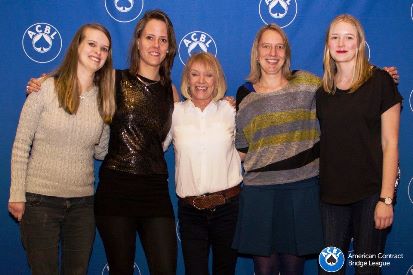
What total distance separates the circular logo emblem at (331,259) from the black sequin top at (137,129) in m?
0.85

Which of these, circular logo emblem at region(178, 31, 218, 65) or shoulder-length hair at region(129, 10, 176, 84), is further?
circular logo emblem at region(178, 31, 218, 65)

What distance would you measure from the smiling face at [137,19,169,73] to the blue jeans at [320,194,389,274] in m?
1.08

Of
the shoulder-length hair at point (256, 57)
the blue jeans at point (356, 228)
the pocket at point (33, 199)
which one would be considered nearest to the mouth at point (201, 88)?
the shoulder-length hair at point (256, 57)

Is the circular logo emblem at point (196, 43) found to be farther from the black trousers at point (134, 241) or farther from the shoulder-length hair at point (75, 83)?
the black trousers at point (134, 241)

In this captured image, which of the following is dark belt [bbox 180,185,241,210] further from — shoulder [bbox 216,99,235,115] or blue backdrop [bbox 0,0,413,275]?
blue backdrop [bbox 0,0,413,275]

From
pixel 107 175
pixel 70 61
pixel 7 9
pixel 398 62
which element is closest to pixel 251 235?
pixel 107 175

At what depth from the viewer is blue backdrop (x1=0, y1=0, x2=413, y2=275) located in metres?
2.60

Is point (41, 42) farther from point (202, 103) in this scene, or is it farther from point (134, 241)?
point (134, 241)

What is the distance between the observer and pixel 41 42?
263 cm

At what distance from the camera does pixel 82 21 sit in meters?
2.62

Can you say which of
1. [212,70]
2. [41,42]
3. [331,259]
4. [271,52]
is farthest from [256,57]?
[41,42]

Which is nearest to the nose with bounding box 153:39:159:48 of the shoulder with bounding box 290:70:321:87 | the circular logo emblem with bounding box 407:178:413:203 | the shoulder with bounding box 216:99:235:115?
the shoulder with bounding box 216:99:235:115

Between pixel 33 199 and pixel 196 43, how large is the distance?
127 centimetres

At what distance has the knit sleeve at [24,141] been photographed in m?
1.97
